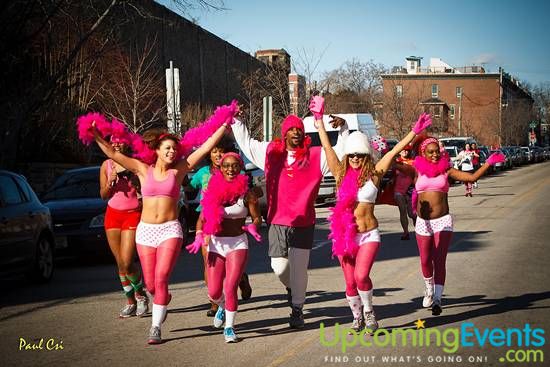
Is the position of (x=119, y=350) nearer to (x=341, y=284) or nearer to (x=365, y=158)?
(x=365, y=158)

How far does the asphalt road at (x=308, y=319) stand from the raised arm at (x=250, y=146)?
169 centimetres

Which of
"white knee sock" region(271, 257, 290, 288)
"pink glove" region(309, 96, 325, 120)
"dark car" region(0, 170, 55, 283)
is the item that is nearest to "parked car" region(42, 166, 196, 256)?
"dark car" region(0, 170, 55, 283)

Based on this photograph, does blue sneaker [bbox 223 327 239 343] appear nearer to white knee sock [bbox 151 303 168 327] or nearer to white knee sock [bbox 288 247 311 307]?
white knee sock [bbox 151 303 168 327]

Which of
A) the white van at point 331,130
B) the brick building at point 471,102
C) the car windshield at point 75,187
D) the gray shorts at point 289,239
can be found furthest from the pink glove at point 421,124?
the brick building at point 471,102

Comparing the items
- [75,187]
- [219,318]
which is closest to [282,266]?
[219,318]

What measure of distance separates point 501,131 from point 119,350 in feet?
307

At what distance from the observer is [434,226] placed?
29.1 ft

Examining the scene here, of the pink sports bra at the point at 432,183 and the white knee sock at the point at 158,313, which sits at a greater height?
the pink sports bra at the point at 432,183

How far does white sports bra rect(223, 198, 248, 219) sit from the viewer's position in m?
7.72

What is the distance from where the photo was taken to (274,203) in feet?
26.6

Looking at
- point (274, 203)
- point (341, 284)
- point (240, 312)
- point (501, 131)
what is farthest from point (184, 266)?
point (501, 131)

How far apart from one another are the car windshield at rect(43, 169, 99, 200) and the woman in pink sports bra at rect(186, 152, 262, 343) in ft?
23.1

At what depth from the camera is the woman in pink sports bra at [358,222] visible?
7543mm

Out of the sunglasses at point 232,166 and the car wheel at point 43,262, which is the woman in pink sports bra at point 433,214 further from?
the car wheel at point 43,262
